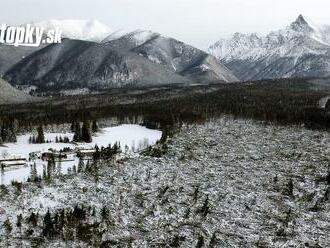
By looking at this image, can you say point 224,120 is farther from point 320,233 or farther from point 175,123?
point 320,233

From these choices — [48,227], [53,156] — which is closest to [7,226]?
[48,227]

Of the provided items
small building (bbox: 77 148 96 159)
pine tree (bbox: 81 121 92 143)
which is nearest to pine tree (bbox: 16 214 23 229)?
small building (bbox: 77 148 96 159)

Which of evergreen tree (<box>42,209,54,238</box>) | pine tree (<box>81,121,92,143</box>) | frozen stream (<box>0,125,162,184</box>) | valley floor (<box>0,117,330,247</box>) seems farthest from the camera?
pine tree (<box>81,121,92,143</box>)

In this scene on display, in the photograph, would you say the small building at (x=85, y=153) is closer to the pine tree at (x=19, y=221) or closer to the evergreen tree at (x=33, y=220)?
the evergreen tree at (x=33, y=220)

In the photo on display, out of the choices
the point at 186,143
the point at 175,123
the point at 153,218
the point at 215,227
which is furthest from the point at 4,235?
the point at 175,123

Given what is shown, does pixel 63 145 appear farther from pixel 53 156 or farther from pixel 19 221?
pixel 19 221

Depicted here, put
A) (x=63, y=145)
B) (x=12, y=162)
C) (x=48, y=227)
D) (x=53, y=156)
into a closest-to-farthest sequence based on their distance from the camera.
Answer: (x=48, y=227) → (x=12, y=162) → (x=53, y=156) → (x=63, y=145)

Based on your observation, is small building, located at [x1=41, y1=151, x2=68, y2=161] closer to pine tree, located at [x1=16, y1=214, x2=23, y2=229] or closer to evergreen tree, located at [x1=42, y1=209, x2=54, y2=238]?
pine tree, located at [x1=16, y1=214, x2=23, y2=229]

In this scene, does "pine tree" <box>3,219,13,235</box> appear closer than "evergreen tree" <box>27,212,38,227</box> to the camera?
Yes
